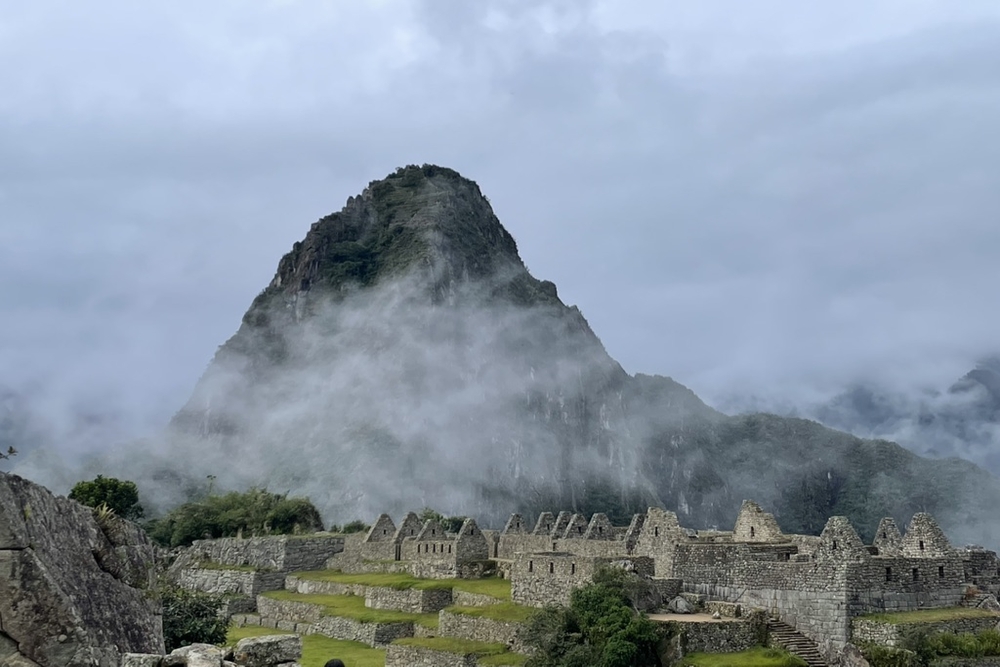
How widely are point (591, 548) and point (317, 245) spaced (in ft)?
515

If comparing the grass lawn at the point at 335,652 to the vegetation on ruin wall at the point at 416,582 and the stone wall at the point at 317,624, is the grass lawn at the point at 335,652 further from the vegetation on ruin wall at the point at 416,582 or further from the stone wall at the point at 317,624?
the vegetation on ruin wall at the point at 416,582

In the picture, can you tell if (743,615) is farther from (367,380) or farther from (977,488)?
(367,380)

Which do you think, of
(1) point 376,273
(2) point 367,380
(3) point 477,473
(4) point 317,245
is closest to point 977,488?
(3) point 477,473

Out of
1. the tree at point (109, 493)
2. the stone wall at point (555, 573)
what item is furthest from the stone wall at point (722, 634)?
the tree at point (109, 493)

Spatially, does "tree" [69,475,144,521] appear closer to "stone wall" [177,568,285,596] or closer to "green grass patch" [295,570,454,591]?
"stone wall" [177,568,285,596]

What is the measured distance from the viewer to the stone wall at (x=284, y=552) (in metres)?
43.7

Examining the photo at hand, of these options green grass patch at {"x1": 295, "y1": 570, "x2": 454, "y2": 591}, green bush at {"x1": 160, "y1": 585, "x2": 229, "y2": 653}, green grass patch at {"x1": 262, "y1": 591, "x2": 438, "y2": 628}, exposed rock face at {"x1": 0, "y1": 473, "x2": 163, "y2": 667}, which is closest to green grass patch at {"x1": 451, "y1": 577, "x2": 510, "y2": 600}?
green grass patch at {"x1": 295, "y1": 570, "x2": 454, "y2": 591}

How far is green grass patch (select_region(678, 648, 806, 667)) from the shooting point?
18.0 meters

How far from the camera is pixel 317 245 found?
179500 mm

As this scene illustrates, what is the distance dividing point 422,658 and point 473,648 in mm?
1732

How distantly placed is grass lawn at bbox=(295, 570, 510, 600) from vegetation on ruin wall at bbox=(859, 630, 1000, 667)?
41.1 feet

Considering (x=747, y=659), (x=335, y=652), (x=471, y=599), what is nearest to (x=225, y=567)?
(x=335, y=652)

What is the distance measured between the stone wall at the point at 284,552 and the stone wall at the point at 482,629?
18.0 metres

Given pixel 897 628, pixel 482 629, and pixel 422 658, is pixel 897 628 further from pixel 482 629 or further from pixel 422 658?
pixel 422 658
